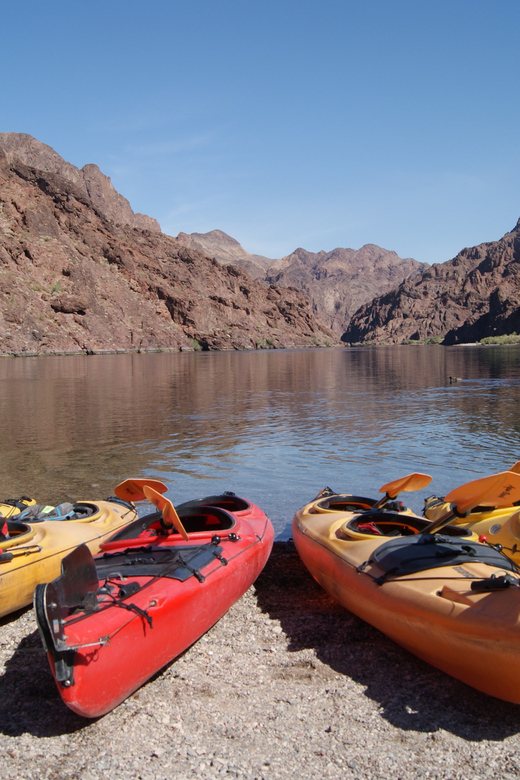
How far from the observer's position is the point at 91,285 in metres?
84.4

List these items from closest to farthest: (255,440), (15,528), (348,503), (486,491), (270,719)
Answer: (270,719) → (486,491) → (15,528) → (348,503) → (255,440)

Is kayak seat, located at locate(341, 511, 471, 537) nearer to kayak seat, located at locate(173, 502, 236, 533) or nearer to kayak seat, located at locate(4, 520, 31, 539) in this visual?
kayak seat, located at locate(173, 502, 236, 533)

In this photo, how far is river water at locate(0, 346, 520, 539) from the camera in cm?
995

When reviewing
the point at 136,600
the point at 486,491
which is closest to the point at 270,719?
the point at 136,600

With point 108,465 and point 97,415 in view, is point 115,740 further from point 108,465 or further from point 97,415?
point 97,415

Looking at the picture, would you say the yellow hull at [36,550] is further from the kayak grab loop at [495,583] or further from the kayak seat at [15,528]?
the kayak grab loop at [495,583]

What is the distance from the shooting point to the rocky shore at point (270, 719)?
3.00 meters

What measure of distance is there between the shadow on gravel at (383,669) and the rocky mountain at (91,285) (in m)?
66.5

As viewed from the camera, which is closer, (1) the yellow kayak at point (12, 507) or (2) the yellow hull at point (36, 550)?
(2) the yellow hull at point (36, 550)

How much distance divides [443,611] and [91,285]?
8703cm

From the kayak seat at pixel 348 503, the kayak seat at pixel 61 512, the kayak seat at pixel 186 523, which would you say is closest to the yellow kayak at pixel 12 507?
the kayak seat at pixel 61 512

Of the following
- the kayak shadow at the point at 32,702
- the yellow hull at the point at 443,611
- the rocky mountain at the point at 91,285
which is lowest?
the kayak shadow at the point at 32,702

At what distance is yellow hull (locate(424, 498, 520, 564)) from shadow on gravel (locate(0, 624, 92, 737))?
12.5 ft

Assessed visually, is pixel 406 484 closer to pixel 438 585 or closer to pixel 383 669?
pixel 438 585
